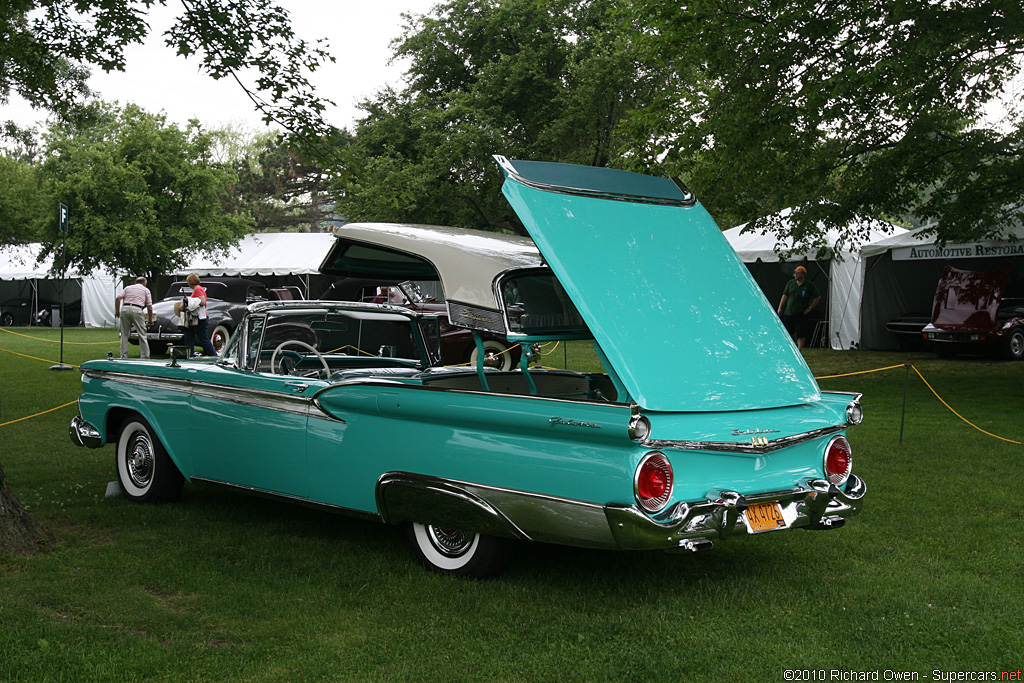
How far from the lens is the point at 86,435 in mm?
6758

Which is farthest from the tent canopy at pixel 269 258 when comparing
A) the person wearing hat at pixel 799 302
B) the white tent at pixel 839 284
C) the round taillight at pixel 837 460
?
the round taillight at pixel 837 460

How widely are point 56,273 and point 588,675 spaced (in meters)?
30.4

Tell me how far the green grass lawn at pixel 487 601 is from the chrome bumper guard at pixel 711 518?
382 mm

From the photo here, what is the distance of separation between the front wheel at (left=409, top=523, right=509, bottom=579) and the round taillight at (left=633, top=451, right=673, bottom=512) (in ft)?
2.99

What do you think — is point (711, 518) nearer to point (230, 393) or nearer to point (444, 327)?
point (230, 393)

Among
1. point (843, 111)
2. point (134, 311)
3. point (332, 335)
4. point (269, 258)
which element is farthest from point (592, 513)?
point (269, 258)

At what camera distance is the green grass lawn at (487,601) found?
12.2 feet

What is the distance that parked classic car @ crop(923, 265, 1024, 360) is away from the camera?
17781 mm

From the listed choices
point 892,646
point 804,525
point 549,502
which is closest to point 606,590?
point 549,502

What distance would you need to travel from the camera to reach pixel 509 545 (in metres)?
4.66

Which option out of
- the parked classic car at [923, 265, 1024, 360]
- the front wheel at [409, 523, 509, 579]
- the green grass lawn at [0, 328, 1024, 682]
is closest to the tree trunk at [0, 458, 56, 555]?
the green grass lawn at [0, 328, 1024, 682]

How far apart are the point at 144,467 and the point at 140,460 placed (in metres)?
0.07

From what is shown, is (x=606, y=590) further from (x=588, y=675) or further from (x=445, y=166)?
(x=445, y=166)

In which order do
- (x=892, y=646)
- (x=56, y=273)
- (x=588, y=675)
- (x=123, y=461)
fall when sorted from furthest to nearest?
1. (x=56, y=273)
2. (x=123, y=461)
3. (x=892, y=646)
4. (x=588, y=675)
